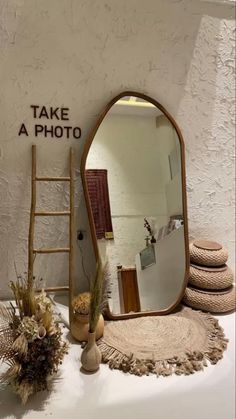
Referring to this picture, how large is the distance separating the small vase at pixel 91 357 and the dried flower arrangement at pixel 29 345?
0.33ft

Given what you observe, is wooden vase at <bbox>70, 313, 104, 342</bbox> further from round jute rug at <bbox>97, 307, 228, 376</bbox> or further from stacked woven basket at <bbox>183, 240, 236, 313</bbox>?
stacked woven basket at <bbox>183, 240, 236, 313</bbox>

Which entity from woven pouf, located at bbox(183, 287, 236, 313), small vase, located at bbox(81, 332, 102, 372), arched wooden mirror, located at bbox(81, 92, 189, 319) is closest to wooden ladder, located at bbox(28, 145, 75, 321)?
arched wooden mirror, located at bbox(81, 92, 189, 319)

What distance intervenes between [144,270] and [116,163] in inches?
17.5

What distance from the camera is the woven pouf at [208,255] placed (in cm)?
137

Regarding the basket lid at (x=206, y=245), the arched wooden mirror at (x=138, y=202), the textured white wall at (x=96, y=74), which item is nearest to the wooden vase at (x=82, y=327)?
the arched wooden mirror at (x=138, y=202)

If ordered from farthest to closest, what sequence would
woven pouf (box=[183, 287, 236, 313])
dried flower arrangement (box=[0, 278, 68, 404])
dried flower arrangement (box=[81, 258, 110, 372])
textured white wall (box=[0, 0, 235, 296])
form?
1. woven pouf (box=[183, 287, 236, 313])
2. textured white wall (box=[0, 0, 235, 296])
3. dried flower arrangement (box=[81, 258, 110, 372])
4. dried flower arrangement (box=[0, 278, 68, 404])

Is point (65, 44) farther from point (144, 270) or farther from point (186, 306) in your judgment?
point (186, 306)

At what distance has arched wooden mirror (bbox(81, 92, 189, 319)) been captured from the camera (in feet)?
4.19

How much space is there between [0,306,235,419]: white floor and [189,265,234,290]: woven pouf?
1.19 feet

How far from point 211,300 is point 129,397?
0.56 meters

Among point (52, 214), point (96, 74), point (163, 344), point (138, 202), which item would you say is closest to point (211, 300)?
point (163, 344)

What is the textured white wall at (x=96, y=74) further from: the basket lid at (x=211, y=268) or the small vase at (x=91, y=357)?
the small vase at (x=91, y=357)

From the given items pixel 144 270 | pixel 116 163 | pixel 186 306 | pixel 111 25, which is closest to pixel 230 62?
pixel 111 25

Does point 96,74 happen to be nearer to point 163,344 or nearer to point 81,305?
point 81,305
